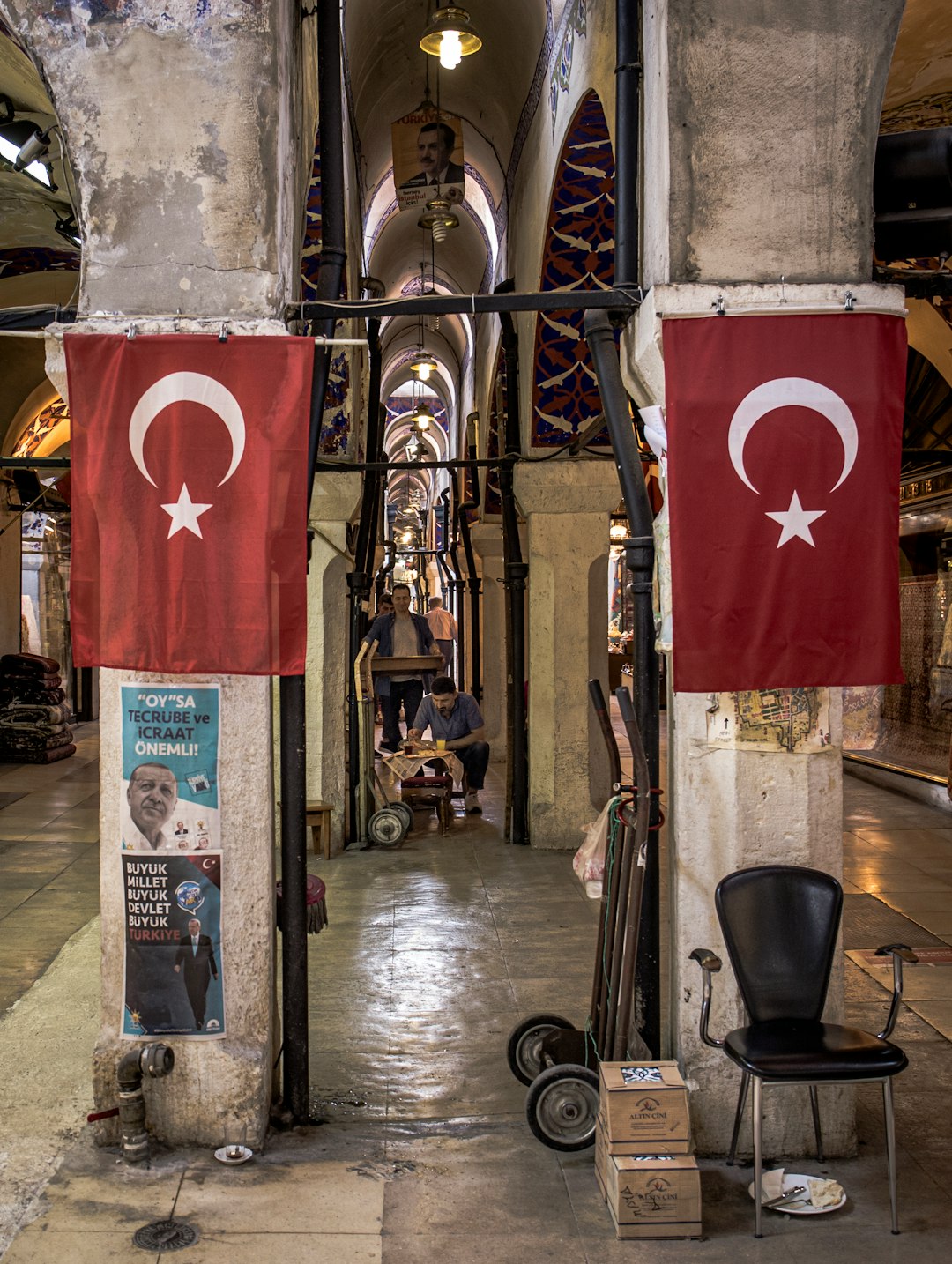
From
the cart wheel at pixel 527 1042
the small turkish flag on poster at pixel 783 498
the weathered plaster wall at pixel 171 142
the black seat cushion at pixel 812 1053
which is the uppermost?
the weathered plaster wall at pixel 171 142

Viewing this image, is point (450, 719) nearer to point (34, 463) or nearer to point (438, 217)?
point (34, 463)

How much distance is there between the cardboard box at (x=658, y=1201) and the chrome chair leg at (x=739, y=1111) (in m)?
0.37

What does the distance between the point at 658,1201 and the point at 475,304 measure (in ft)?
11.0

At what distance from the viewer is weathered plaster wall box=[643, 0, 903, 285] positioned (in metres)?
4.14

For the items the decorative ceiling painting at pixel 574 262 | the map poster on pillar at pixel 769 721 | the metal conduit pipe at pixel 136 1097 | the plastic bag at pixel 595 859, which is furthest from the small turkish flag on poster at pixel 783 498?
the decorative ceiling painting at pixel 574 262

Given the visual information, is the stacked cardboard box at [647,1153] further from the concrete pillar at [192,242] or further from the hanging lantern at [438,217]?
the hanging lantern at [438,217]

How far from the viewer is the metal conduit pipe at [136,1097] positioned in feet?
13.2

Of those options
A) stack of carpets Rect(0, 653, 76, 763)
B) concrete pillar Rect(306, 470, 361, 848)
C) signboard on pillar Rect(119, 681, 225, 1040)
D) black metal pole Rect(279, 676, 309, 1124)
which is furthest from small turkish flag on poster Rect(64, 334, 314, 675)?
stack of carpets Rect(0, 653, 76, 763)

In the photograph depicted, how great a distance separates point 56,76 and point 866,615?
3.77 metres

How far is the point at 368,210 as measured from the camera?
1366cm

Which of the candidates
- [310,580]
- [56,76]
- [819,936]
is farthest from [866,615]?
[310,580]

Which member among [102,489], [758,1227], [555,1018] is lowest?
[758,1227]

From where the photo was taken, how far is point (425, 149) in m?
10.2

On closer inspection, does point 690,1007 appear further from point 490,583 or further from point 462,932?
point 490,583
